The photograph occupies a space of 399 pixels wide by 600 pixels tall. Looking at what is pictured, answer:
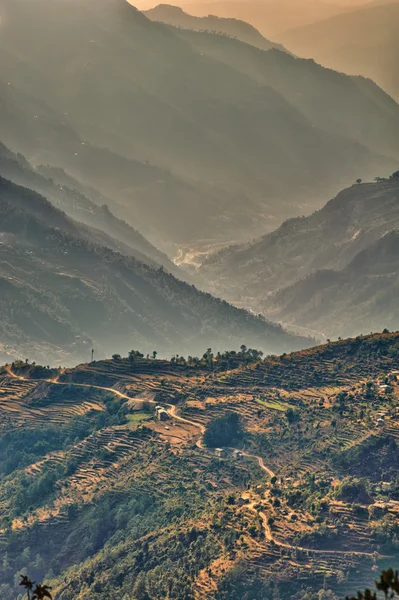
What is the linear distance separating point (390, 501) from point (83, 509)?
2977 cm

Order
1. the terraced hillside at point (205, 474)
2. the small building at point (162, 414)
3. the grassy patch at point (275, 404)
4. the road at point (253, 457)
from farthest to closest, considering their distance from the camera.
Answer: the small building at point (162, 414)
the grassy patch at point (275, 404)
the terraced hillside at point (205, 474)
the road at point (253, 457)

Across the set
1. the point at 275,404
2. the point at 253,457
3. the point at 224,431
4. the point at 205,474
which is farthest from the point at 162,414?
the point at 205,474

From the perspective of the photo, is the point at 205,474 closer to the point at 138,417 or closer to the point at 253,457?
the point at 253,457

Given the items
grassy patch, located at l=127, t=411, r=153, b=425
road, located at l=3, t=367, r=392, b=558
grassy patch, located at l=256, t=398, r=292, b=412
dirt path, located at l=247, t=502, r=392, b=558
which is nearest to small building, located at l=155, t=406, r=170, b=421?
road, located at l=3, t=367, r=392, b=558

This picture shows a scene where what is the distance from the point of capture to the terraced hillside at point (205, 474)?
120688mm

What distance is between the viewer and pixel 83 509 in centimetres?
14200

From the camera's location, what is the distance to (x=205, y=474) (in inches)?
5704

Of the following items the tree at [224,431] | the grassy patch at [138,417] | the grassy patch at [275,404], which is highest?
the grassy patch at [275,404]

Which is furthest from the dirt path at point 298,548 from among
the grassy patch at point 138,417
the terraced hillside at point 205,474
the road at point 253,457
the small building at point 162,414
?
the grassy patch at point 138,417

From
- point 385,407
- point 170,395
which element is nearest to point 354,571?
point 385,407

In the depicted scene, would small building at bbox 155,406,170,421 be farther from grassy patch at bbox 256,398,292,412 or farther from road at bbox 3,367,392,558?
grassy patch at bbox 256,398,292,412

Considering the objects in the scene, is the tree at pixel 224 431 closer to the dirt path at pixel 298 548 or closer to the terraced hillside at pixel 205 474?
the terraced hillside at pixel 205 474

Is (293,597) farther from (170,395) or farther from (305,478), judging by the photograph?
(170,395)

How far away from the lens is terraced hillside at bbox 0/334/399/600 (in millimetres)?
120688
